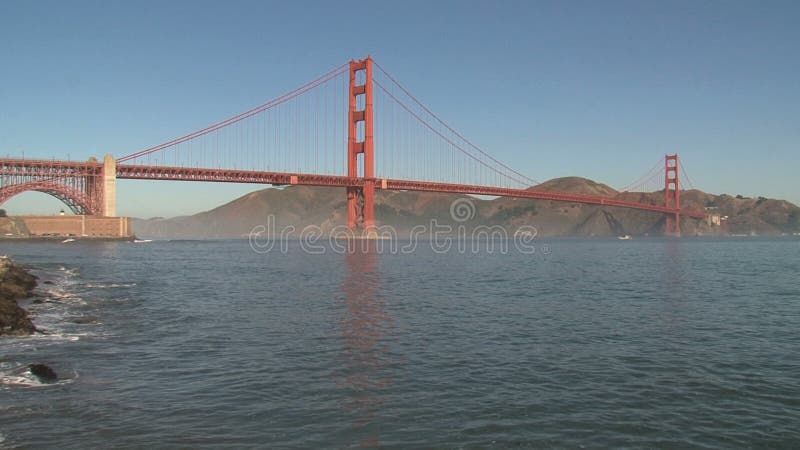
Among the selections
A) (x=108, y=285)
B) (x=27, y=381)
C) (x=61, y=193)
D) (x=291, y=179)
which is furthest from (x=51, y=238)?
(x=27, y=381)

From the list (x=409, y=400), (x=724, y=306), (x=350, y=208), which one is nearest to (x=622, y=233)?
(x=350, y=208)

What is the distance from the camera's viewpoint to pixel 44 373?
10.2 metres

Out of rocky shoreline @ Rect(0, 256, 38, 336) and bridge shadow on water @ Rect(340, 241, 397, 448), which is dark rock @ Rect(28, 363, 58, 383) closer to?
Answer: rocky shoreline @ Rect(0, 256, 38, 336)

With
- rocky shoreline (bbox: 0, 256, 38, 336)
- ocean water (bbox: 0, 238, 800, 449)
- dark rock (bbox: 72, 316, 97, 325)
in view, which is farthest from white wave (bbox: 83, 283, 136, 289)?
dark rock (bbox: 72, 316, 97, 325)

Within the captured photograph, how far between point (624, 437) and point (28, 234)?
97876mm

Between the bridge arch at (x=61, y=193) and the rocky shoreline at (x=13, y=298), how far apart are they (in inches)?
2492

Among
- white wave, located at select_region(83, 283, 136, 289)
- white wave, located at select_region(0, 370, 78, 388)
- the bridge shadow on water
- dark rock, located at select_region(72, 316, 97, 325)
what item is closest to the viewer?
the bridge shadow on water

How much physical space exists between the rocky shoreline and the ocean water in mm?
735

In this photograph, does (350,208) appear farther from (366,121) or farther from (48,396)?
(48,396)

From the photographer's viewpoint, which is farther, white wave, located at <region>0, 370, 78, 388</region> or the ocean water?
white wave, located at <region>0, 370, 78, 388</region>

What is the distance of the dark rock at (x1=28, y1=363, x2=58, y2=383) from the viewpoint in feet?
33.1

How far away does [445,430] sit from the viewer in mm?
7848

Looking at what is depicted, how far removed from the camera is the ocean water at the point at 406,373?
7750 mm

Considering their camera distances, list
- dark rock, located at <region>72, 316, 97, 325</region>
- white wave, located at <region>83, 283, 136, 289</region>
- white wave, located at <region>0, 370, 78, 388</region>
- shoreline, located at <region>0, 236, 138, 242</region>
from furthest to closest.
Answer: shoreline, located at <region>0, 236, 138, 242</region>
white wave, located at <region>83, 283, 136, 289</region>
dark rock, located at <region>72, 316, 97, 325</region>
white wave, located at <region>0, 370, 78, 388</region>
